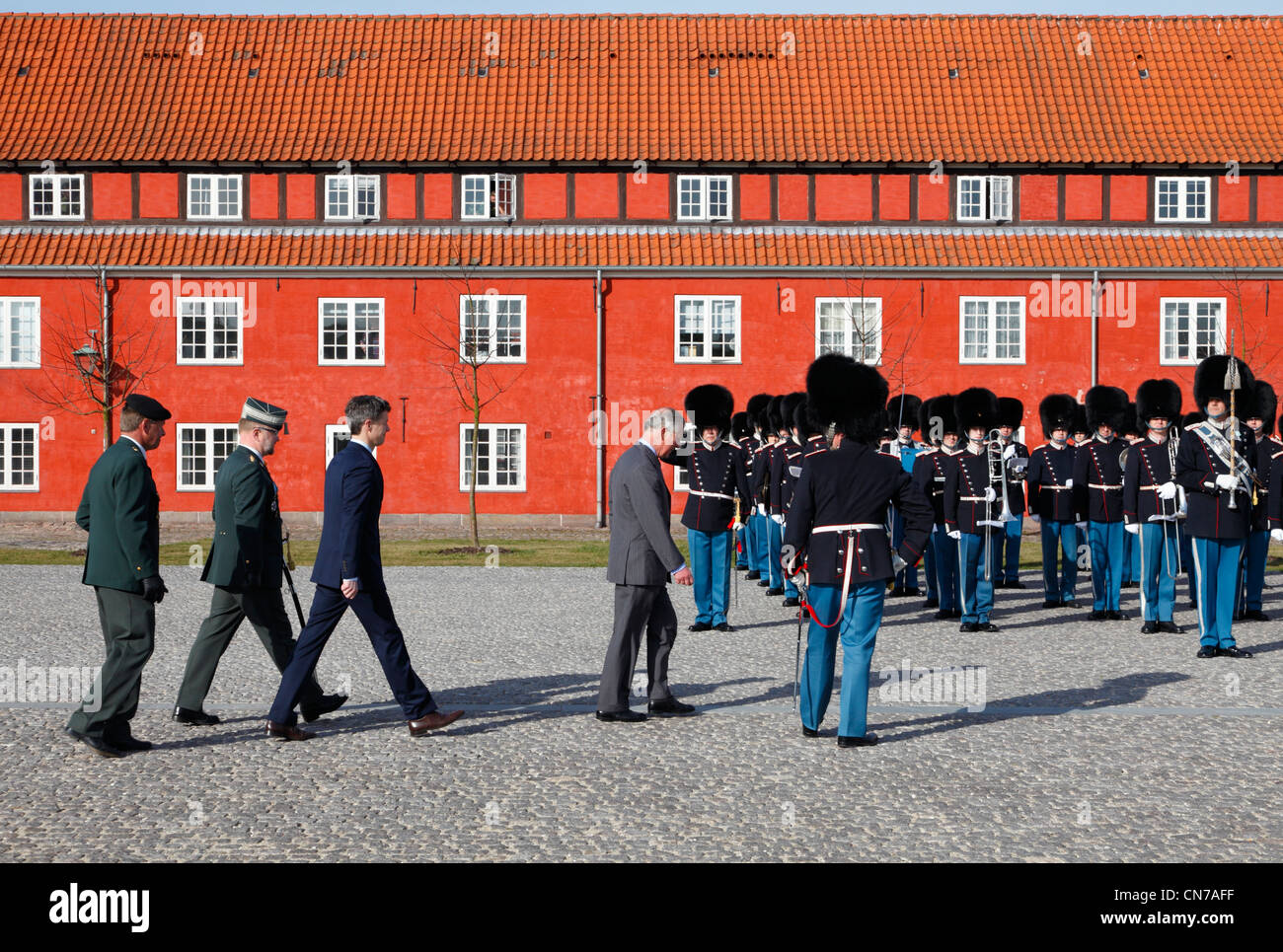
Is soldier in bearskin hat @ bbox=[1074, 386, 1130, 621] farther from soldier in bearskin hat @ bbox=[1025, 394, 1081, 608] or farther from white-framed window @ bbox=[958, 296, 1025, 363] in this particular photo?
white-framed window @ bbox=[958, 296, 1025, 363]

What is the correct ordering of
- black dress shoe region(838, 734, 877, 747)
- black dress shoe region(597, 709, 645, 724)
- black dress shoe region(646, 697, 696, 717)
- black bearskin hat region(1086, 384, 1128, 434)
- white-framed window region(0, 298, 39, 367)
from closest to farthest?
black dress shoe region(838, 734, 877, 747)
black dress shoe region(597, 709, 645, 724)
black dress shoe region(646, 697, 696, 717)
black bearskin hat region(1086, 384, 1128, 434)
white-framed window region(0, 298, 39, 367)

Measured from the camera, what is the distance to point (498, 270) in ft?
103

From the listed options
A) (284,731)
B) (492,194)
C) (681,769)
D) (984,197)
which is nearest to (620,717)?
(681,769)

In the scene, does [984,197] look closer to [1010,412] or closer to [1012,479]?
[1012,479]

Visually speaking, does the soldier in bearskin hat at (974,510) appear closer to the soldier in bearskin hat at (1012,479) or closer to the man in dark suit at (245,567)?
the soldier in bearskin hat at (1012,479)

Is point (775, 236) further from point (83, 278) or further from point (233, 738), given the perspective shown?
point (233, 738)

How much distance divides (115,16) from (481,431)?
14861mm

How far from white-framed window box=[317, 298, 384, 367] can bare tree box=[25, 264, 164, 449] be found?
362 cm

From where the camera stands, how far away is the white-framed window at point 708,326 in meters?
31.8

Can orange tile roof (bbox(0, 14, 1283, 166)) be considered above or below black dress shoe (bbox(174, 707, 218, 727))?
above

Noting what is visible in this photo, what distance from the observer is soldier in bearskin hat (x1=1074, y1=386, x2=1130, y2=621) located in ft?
48.6

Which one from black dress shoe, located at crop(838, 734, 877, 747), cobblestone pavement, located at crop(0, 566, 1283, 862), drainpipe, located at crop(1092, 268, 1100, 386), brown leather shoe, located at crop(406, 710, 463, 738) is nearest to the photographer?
cobblestone pavement, located at crop(0, 566, 1283, 862)

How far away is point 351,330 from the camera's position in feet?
105

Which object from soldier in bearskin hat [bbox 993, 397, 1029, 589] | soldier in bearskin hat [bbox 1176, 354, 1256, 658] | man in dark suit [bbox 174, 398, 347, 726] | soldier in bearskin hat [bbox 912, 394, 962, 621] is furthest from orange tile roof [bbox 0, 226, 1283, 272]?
man in dark suit [bbox 174, 398, 347, 726]
